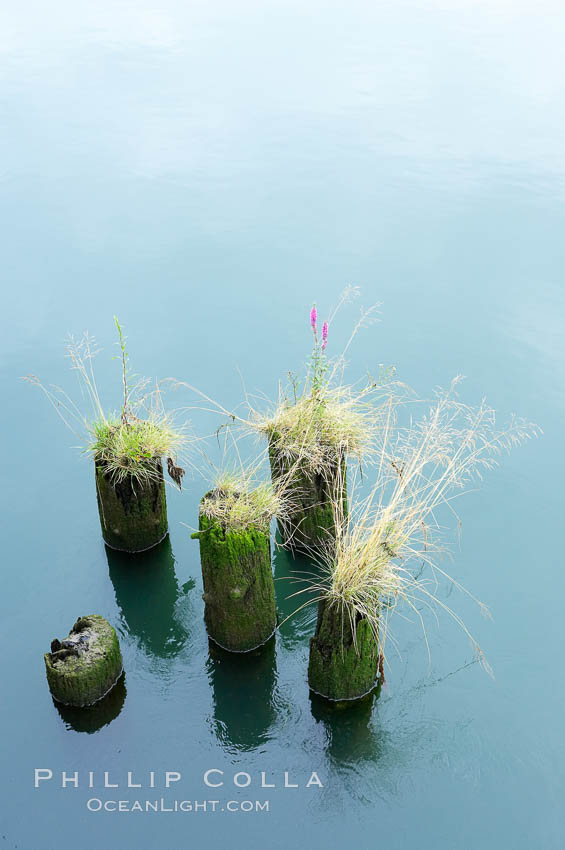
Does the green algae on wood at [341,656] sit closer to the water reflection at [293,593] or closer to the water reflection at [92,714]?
the water reflection at [293,593]

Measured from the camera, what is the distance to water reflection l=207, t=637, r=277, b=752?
13.7ft

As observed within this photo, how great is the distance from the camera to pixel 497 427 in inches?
251

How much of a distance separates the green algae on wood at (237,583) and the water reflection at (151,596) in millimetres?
287

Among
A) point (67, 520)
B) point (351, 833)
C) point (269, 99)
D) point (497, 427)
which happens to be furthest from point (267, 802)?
point (269, 99)

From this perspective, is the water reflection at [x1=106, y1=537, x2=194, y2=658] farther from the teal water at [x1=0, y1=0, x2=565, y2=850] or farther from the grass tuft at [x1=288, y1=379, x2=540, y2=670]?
the grass tuft at [x1=288, y1=379, x2=540, y2=670]

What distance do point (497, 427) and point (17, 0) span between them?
15271 millimetres

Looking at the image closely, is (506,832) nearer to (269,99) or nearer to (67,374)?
(67,374)

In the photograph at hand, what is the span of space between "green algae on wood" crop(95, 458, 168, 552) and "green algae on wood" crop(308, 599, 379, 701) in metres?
1.32

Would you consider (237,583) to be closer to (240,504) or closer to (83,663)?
(240,504)

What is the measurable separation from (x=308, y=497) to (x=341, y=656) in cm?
105

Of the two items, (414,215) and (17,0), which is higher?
(17,0)

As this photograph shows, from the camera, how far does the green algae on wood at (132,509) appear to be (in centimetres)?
490

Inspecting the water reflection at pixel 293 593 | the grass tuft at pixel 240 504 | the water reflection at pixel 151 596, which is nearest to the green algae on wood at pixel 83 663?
the water reflection at pixel 151 596

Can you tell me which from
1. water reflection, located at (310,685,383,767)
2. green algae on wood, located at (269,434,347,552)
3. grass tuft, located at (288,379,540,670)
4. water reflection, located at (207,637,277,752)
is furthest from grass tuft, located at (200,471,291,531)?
water reflection, located at (310,685,383,767)
